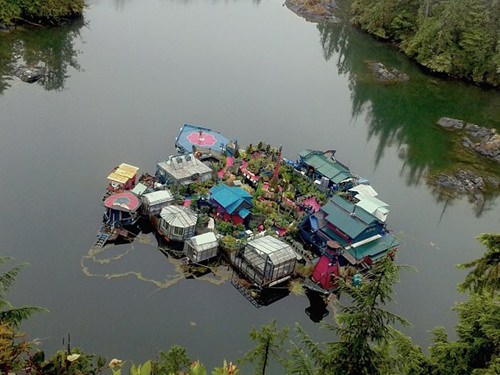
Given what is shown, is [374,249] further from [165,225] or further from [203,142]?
[203,142]

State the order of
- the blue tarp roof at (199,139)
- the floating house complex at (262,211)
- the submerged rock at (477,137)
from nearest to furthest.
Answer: the floating house complex at (262,211), the blue tarp roof at (199,139), the submerged rock at (477,137)

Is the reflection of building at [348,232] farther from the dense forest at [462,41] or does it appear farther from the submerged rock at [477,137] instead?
the dense forest at [462,41]

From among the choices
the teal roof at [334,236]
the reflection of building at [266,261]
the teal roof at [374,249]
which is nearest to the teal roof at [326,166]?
the teal roof at [334,236]

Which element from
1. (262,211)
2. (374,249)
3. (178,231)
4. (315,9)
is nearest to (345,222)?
(374,249)

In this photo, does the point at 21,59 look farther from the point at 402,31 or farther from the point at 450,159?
the point at 402,31

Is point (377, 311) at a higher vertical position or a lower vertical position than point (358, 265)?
higher

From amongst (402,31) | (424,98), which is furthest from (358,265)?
(402,31)
